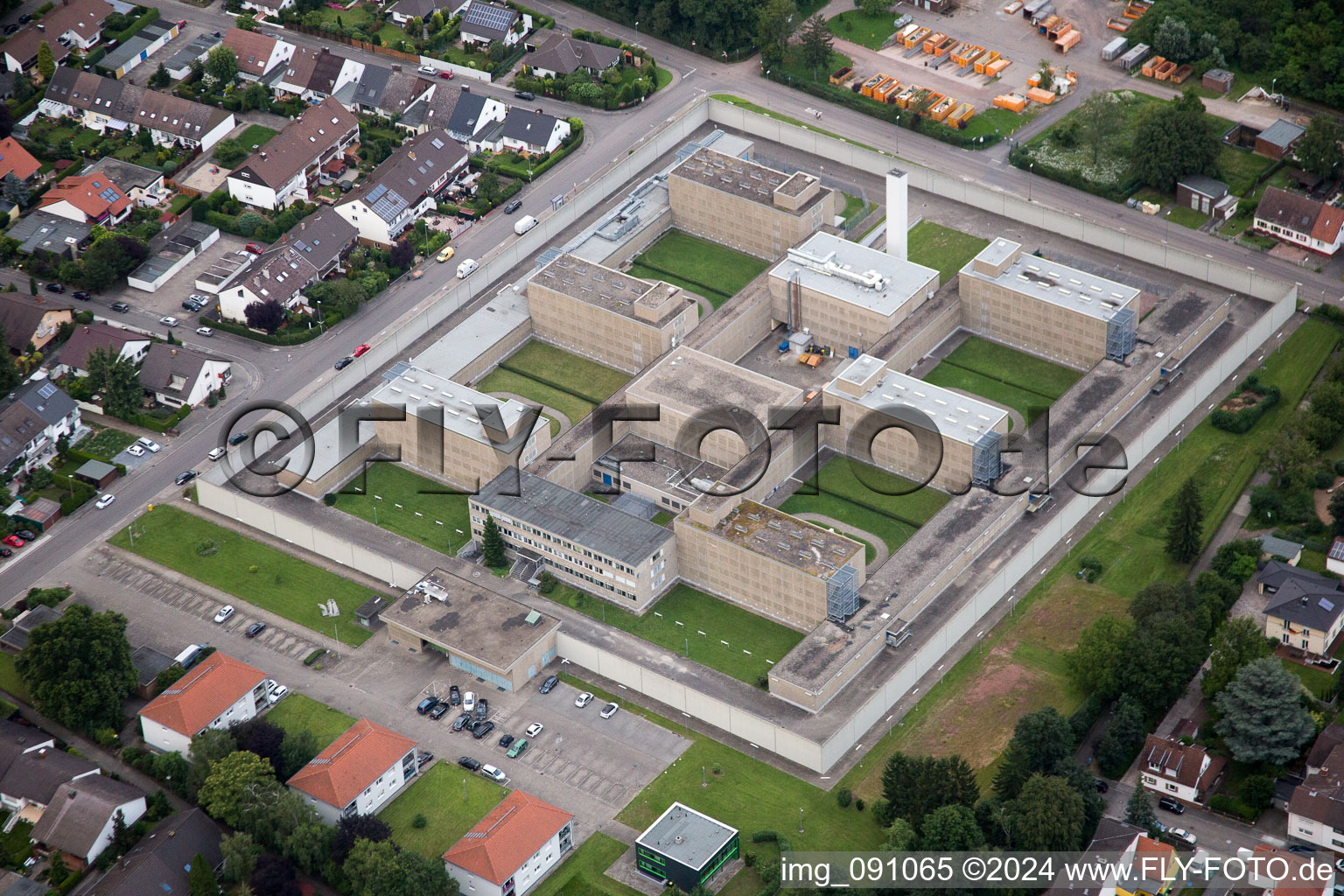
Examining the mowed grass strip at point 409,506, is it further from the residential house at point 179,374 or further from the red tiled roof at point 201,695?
the red tiled roof at point 201,695

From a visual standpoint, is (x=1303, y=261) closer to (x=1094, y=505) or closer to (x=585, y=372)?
(x=1094, y=505)

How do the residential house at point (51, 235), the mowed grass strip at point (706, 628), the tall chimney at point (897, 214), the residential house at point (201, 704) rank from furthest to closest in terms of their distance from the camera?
the residential house at point (51, 235) → the tall chimney at point (897, 214) → the mowed grass strip at point (706, 628) → the residential house at point (201, 704)

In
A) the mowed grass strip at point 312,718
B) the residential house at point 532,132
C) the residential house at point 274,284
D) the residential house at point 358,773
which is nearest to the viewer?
the residential house at point 358,773

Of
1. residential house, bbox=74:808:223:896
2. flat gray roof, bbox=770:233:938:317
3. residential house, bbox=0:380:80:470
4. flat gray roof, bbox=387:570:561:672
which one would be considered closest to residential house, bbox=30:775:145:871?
residential house, bbox=74:808:223:896

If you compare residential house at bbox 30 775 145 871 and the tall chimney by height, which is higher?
the tall chimney

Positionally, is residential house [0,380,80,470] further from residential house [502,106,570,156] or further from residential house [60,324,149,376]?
residential house [502,106,570,156]

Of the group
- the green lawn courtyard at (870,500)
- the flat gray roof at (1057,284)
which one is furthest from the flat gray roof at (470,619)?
the flat gray roof at (1057,284)

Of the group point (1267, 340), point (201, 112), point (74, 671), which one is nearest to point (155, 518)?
point (74, 671)
